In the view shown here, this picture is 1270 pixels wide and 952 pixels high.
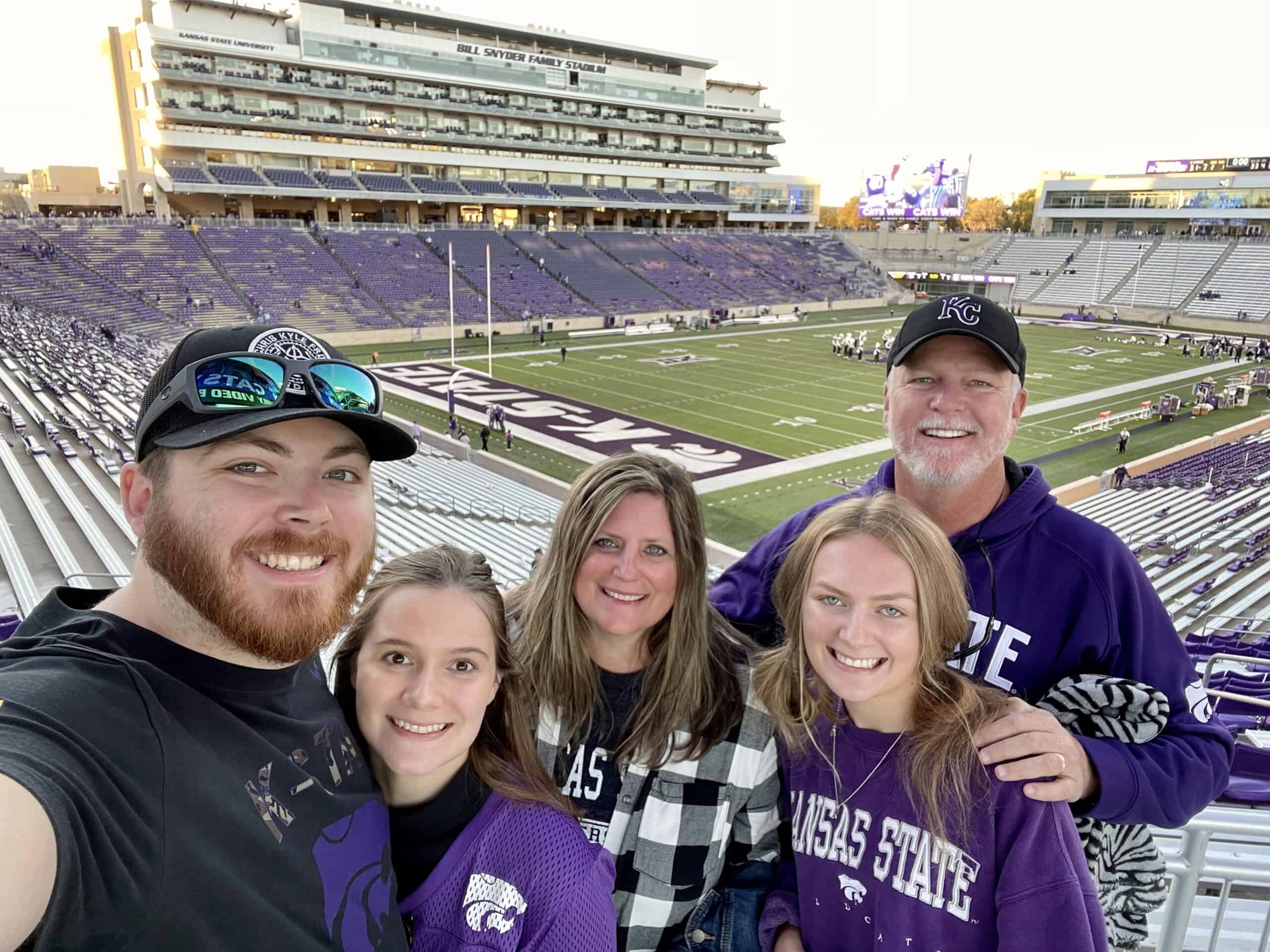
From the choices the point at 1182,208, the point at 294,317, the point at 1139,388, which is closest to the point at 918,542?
the point at 1139,388

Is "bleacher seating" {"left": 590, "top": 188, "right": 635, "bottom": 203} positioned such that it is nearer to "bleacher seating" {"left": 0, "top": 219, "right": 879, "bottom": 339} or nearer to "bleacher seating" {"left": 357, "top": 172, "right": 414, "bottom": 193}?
"bleacher seating" {"left": 0, "top": 219, "right": 879, "bottom": 339}

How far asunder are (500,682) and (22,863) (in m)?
1.08

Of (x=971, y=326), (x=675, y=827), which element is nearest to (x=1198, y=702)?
(x=971, y=326)

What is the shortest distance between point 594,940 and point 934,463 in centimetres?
167

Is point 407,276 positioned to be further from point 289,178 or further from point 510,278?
point 289,178

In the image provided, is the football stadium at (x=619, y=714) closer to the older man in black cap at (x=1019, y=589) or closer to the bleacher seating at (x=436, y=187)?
the older man in black cap at (x=1019, y=589)

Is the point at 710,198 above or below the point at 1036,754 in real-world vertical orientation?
above

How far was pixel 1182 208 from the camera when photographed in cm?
5962

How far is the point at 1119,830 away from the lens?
7.05 feet

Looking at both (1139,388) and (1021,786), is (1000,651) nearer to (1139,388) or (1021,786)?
(1021,786)

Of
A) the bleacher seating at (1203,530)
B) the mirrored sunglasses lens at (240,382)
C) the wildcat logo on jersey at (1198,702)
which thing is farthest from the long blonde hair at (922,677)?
the bleacher seating at (1203,530)

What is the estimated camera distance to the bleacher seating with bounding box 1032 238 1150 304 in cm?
5509

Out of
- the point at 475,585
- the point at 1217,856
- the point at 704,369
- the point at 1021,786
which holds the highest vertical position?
the point at 475,585

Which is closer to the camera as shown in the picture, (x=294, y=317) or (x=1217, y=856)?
(x=1217, y=856)
